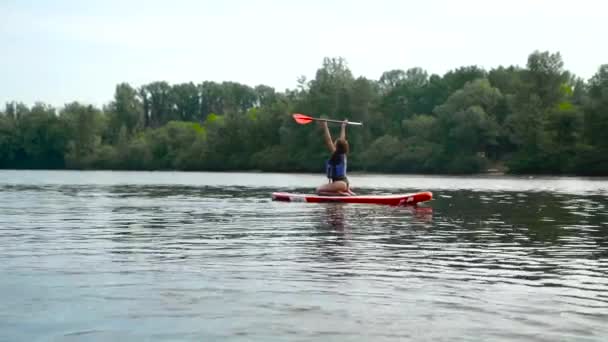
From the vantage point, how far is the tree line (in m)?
89.6

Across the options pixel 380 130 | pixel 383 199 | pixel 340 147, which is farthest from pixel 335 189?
pixel 380 130

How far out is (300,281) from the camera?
1023 centimetres

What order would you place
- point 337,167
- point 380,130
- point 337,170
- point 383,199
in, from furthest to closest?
point 380,130, point 383,199, point 337,170, point 337,167

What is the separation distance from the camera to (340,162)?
2655cm

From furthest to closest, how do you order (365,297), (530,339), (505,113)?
(505,113) → (365,297) → (530,339)

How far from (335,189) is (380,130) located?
87.0 metres

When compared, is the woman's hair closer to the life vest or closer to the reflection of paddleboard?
the life vest

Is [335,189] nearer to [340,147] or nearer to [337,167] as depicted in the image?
[337,167]

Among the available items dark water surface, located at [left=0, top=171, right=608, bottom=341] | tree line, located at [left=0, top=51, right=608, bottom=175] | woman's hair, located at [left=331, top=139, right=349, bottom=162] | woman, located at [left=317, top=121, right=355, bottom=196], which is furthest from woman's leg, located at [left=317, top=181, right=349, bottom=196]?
tree line, located at [left=0, top=51, right=608, bottom=175]

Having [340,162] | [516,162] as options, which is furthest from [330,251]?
[516,162]

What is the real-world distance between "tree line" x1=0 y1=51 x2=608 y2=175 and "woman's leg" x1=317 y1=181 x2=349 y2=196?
62.8m

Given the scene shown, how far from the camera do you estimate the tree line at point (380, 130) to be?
3526 inches

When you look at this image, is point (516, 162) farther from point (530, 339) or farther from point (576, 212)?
point (530, 339)

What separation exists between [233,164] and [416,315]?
11496cm
